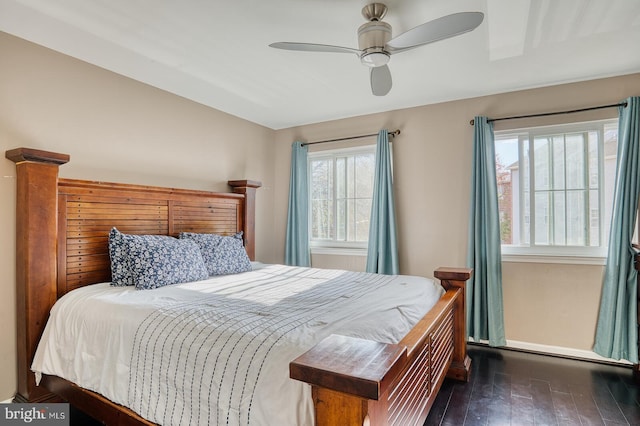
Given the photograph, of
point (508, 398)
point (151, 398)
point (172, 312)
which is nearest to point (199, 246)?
point (172, 312)

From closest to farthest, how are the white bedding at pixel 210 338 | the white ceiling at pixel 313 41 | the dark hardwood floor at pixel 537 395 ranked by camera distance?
the white bedding at pixel 210 338, the white ceiling at pixel 313 41, the dark hardwood floor at pixel 537 395

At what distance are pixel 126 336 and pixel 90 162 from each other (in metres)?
1.59

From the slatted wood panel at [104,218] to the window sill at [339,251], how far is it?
149 cm

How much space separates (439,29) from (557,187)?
228cm

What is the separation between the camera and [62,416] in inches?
84.3

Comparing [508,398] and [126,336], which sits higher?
[126,336]

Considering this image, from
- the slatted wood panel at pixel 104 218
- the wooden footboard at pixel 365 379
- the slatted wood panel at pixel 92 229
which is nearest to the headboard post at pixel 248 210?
the slatted wood panel at pixel 104 218

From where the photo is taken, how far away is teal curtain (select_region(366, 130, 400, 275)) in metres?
3.80

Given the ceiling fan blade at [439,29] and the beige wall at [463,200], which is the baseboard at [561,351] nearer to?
the beige wall at [463,200]

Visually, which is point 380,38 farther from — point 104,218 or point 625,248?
point 625,248

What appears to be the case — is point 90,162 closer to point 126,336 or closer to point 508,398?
point 126,336

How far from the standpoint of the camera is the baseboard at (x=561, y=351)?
3.00m

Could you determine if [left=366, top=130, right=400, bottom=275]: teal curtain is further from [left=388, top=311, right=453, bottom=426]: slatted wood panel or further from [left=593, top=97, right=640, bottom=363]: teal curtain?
[left=593, top=97, right=640, bottom=363]: teal curtain

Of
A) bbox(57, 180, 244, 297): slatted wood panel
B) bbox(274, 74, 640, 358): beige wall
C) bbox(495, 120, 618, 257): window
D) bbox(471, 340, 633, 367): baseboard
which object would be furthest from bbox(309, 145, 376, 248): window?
bbox(471, 340, 633, 367): baseboard
